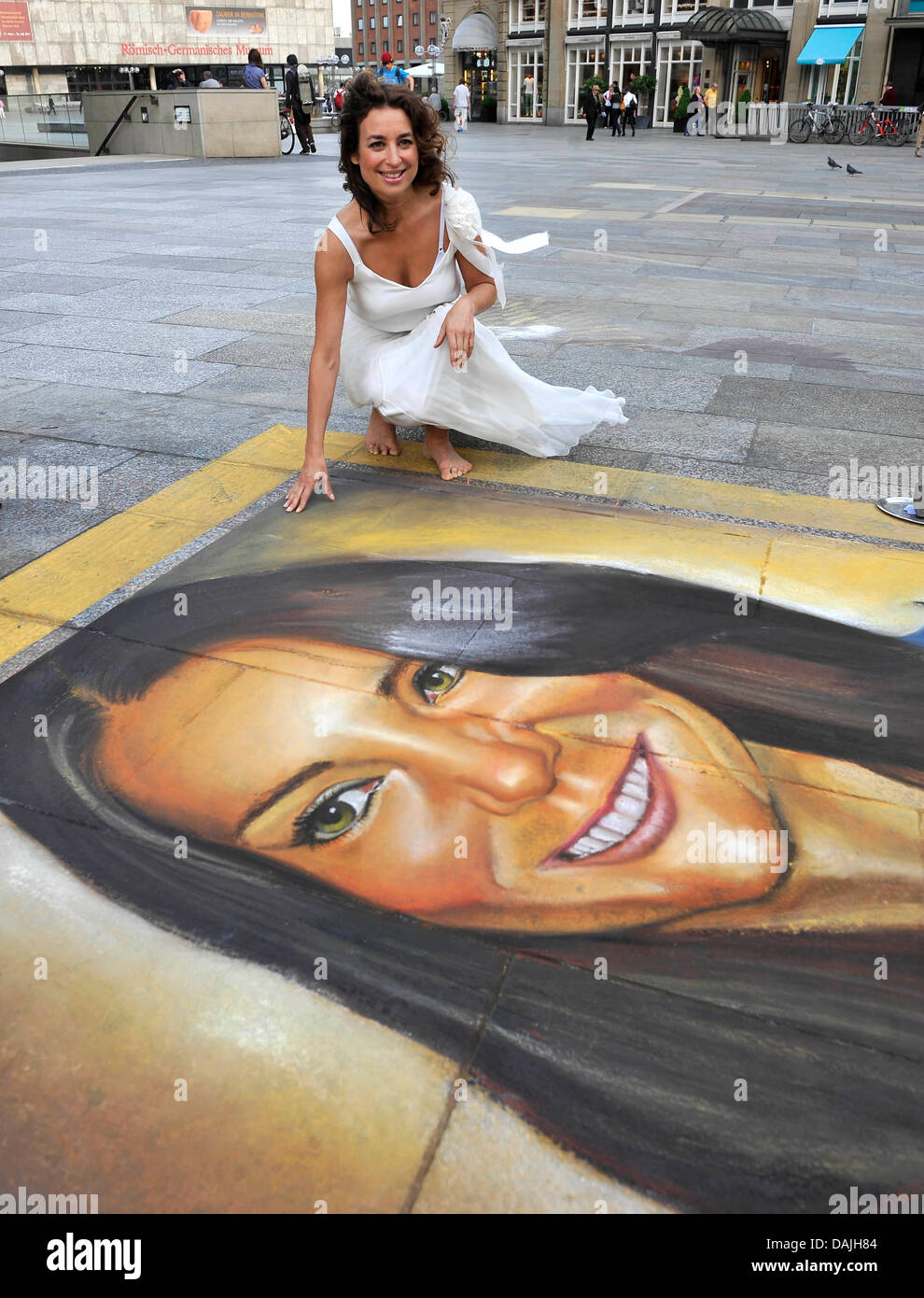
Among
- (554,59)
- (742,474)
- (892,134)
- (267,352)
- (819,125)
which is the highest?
(554,59)

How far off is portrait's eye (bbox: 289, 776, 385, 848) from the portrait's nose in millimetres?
185

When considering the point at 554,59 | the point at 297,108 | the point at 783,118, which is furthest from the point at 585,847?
the point at 554,59

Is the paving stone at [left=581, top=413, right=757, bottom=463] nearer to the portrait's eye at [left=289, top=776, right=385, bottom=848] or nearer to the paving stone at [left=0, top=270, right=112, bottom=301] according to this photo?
the portrait's eye at [left=289, top=776, right=385, bottom=848]

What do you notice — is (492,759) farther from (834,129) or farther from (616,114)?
(616,114)

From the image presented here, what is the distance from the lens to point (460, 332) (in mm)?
3848

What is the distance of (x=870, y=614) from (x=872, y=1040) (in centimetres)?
174

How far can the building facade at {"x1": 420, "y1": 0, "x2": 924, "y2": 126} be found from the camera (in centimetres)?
3312

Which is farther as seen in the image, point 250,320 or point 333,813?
point 250,320

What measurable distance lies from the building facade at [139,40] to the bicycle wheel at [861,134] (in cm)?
3853

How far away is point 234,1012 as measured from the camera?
1834 mm

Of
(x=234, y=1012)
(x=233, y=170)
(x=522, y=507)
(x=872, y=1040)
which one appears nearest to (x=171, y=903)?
(x=234, y=1012)

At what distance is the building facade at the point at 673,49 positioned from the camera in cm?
3312

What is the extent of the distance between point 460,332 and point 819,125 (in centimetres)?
3118

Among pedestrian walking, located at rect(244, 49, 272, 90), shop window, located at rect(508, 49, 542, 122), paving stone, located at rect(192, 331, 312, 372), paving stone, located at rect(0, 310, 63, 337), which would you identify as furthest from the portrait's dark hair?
shop window, located at rect(508, 49, 542, 122)
